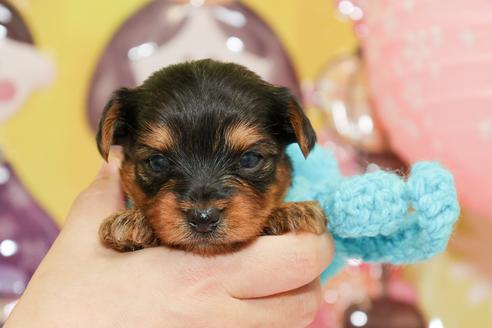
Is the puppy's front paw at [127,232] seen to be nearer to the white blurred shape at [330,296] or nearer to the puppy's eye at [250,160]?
the puppy's eye at [250,160]

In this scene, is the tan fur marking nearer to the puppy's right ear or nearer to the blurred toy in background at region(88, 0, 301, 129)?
the puppy's right ear

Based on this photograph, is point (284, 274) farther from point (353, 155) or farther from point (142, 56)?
point (142, 56)

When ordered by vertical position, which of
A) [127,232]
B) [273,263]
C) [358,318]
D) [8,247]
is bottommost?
[358,318]

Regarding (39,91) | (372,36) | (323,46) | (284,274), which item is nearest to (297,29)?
(323,46)

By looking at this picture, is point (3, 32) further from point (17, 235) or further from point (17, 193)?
point (17, 235)

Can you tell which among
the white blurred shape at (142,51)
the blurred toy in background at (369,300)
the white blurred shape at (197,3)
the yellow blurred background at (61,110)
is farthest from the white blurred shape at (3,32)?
the blurred toy in background at (369,300)

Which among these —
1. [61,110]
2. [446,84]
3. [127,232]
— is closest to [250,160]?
[127,232]
